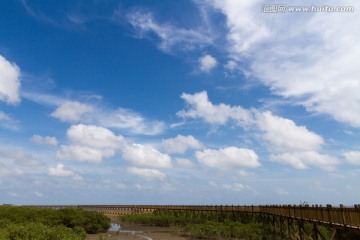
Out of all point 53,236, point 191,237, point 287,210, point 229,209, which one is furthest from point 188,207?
point 53,236

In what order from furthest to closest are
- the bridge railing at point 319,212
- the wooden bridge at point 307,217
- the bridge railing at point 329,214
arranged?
the wooden bridge at point 307,217, the bridge railing at point 319,212, the bridge railing at point 329,214

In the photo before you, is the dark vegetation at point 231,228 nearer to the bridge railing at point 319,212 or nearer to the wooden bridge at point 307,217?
the wooden bridge at point 307,217

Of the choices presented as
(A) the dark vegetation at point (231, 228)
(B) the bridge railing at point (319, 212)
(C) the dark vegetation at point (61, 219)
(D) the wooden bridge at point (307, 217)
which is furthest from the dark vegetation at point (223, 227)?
(C) the dark vegetation at point (61, 219)

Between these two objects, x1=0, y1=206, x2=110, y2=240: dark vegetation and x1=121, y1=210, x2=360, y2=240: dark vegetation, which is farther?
x1=0, y1=206, x2=110, y2=240: dark vegetation

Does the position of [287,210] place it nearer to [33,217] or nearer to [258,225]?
[258,225]

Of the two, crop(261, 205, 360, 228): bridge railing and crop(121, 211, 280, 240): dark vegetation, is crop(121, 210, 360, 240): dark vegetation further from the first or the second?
crop(261, 205, 360, 228): bridge railing

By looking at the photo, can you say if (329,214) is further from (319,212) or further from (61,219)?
(61,219)

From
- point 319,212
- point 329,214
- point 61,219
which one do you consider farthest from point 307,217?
point 61,219

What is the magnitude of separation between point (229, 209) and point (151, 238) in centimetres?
1504

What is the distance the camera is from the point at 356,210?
1817 centimetres

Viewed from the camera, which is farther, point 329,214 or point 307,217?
point 307,217

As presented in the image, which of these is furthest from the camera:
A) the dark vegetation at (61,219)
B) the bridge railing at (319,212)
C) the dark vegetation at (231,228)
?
the dark vegetation at (61,219)

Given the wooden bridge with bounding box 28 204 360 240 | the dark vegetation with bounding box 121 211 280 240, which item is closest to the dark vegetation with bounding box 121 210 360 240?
the dark vegetation with bounding box 121 211 280 240

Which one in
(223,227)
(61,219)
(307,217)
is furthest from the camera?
(61,219)
